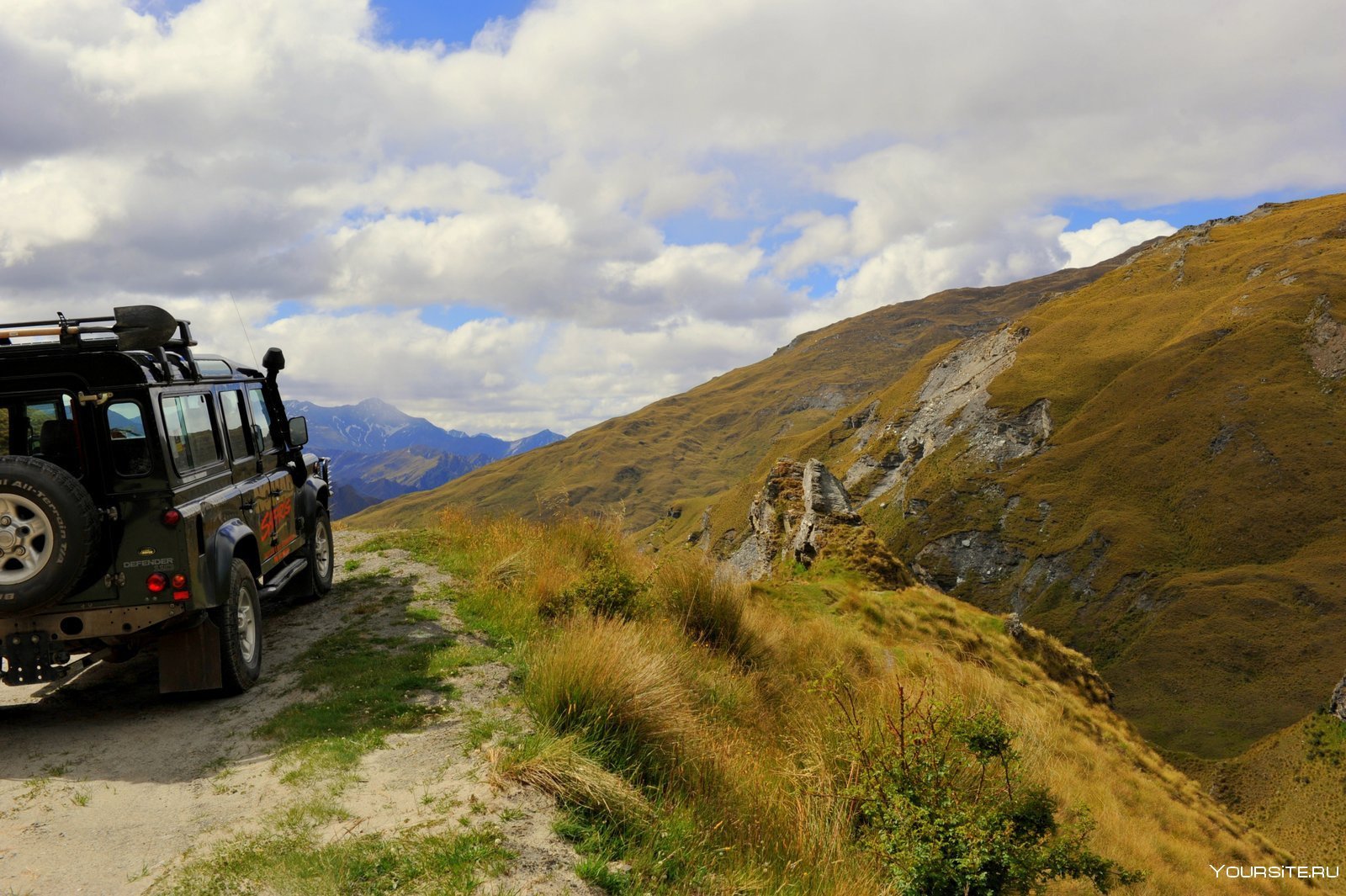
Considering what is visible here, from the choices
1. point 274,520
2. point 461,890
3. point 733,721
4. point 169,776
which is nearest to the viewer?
point 461,890

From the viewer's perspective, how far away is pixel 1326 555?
8275 centimetres

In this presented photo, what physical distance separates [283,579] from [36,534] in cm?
323

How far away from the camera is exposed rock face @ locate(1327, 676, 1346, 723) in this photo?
2457 inches

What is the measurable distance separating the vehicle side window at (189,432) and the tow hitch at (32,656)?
171 centimetres

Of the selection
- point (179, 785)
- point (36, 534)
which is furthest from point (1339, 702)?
point (36, 534)

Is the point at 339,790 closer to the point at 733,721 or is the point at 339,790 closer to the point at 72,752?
the point at 72,752

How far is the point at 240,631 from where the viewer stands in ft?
24.5

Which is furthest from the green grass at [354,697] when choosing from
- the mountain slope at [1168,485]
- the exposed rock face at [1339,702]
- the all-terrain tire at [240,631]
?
the mountain slope at [1168,485]

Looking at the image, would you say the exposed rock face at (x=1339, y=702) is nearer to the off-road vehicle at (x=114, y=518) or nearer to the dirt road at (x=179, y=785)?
Answer: the dirt road at (x=179, y=785)

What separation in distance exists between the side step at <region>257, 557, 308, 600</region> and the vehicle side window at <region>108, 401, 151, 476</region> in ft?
6.96

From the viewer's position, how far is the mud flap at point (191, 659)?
6.94 meters

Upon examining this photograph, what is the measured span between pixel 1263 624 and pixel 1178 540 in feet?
45.1

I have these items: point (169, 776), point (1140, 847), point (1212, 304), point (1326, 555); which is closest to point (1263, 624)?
point (1326, 555)

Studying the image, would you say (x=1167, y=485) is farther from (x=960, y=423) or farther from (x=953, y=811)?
(x=953, y=811)
